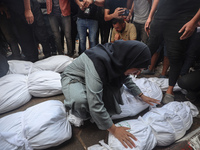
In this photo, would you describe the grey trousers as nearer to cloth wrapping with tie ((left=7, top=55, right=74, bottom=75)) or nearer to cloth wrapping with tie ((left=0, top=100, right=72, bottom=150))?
cloth wrapping with tie ((left=0, top=100, right=72, bottom=150))

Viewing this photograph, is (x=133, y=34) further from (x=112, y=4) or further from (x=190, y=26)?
(x=190, y=26)

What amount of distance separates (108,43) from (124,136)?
789 millimetres

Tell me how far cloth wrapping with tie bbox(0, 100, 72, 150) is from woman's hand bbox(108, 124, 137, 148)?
0.41 meters

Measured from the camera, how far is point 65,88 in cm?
109

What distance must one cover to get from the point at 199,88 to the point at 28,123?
200 cm

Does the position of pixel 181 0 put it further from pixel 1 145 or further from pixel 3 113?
pixel 3 113

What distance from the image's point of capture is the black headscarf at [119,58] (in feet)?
2.88

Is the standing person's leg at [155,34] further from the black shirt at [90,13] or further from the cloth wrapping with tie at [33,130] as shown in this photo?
the cloth wrapping with tie at [33,130]

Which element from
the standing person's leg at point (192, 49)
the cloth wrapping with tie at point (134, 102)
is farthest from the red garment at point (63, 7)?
the standing person's leg at point (192, 49)

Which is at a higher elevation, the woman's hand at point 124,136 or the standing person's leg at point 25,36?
the standing person's leg at point 25,36

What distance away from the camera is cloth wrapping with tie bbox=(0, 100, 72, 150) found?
34.4 inches

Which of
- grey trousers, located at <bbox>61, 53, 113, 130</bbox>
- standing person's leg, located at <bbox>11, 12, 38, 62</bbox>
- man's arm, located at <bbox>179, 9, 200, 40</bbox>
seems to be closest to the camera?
grey trousers, located at <bbox>61, 53, 113, 130</bbox>

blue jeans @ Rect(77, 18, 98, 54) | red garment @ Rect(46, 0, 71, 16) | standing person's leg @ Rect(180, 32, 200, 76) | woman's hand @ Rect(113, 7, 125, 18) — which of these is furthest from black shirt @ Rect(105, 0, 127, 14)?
standing person's leg @ Rect(180, 32, 200, 76)

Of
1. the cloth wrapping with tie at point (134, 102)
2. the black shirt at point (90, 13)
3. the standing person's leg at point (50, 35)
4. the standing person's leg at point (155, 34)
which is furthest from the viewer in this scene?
the standing person's leg at point (50, 35)
